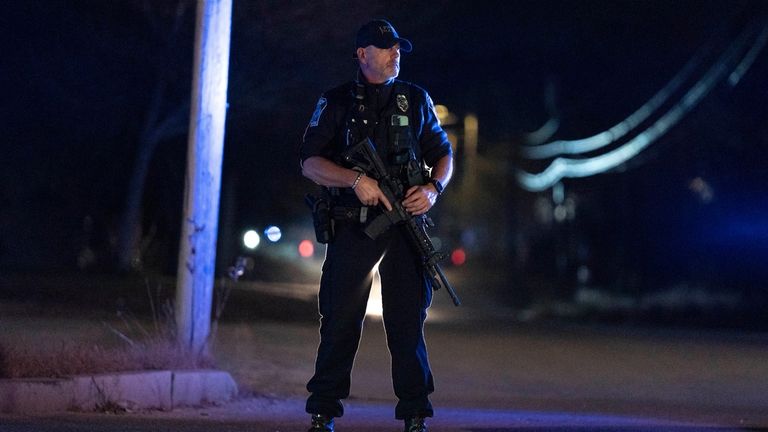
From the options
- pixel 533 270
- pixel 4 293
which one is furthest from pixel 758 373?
pixel 533 270

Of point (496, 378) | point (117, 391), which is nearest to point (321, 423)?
point (117, 391)

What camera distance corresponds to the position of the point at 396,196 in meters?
4.70

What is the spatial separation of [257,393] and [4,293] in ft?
21.9

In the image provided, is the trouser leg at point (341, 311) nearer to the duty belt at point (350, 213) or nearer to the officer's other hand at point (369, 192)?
the duty belt at point (350, 213)

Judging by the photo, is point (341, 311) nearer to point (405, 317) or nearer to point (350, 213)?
point (405, 317)

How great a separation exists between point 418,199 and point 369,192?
21cm

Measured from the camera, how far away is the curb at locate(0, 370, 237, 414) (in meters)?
6.09

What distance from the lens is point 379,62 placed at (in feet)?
15.8

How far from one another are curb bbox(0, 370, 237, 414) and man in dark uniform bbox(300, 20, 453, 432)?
2.00m

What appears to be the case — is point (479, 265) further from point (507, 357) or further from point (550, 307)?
point (507, 357)

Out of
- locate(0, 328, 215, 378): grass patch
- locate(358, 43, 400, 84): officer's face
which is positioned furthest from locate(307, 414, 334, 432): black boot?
locate(0, 328, 215, 378): grass patch

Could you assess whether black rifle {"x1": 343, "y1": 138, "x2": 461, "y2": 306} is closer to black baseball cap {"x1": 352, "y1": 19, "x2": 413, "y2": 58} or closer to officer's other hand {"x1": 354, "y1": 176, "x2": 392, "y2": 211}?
officer's other hand {"x1": 354, "y1": 176, "x2": 392, "y2": 211}

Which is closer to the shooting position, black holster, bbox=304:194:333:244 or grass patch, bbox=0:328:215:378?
black holster, bbox=304:194:333:244

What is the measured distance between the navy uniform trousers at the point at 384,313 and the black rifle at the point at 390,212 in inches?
3.4
